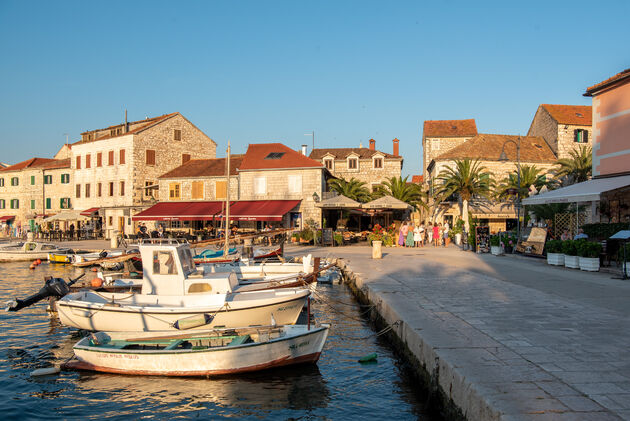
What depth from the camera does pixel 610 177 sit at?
768 inches

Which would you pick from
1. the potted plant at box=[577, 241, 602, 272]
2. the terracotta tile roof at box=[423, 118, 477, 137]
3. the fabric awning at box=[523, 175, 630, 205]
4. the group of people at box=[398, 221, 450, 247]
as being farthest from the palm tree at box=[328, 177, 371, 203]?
the potted plant at box=[577, 241, 602, 272]

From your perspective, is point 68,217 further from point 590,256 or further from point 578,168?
point 578,168

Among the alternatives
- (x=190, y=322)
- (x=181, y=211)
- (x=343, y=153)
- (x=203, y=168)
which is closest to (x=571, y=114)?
(x=343, y=153)

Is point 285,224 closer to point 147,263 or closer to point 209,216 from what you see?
point 209,216

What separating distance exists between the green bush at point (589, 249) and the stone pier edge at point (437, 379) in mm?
8504

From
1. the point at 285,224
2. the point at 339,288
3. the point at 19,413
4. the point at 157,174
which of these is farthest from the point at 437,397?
the point at 157,174

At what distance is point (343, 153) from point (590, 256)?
35279 mm

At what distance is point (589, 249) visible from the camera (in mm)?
15188

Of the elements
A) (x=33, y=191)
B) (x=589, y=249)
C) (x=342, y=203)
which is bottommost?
(x=589, y=249)

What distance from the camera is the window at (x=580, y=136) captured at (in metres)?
42.4

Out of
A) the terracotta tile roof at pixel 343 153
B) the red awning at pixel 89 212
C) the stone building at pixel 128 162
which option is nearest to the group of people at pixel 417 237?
the terracotta tile roof at pixel 343 153

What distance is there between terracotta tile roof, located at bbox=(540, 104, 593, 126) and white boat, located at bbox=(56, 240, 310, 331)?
133 feet

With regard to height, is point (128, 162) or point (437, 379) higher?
point (128, 162)

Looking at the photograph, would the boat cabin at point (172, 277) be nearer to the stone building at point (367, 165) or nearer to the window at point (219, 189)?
the window at point (219, 189)
